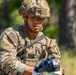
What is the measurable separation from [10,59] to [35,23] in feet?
Answer: 1.64

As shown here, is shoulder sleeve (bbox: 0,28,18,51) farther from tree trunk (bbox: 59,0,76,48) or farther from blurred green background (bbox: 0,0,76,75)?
tree trunk (bbox: 59,0,76,48)

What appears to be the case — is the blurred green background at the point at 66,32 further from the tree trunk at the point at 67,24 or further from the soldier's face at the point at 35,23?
the soldier's face at the point at 35,23

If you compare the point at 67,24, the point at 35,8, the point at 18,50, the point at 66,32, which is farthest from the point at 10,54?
the point at 66,32

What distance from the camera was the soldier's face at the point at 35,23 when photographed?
5445 mm

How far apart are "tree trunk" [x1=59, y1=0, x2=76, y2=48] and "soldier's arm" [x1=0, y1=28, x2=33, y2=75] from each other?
1512cm

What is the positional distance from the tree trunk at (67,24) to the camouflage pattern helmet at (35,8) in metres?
15.0

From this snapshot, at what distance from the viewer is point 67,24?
20.9m

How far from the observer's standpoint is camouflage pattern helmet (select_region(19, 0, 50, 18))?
550 centimetres

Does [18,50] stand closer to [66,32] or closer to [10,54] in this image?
[10,54]

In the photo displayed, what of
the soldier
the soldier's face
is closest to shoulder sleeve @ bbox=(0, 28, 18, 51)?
the soldier

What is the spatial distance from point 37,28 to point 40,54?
40 centimetres

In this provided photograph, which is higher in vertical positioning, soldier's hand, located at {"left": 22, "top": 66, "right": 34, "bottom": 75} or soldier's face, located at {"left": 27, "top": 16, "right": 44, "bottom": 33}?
soldier's face, located at {"left": 27, "top": 16, "right": 44, "bottom": 33}

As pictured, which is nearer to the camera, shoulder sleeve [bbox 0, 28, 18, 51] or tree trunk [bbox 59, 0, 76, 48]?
shoulder sleeve [bbox 0, 28, 18, 51]

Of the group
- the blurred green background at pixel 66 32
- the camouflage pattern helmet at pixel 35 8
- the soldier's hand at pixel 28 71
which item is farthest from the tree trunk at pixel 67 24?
the soldier's hand at pixel 28 71
